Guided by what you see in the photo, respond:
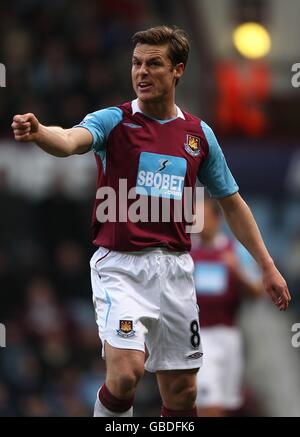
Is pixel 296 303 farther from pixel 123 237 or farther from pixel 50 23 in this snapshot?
pixel 123 237

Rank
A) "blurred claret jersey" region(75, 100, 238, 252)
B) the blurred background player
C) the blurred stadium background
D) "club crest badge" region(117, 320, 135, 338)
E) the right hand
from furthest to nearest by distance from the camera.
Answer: the blurred stadium background, the blurred background player, "blurred claret jersey" region(75, 100, 238, 252), "club crest badge" region(117, 320, 135, 338), the right hand

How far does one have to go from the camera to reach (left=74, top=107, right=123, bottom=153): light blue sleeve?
21.4 feet

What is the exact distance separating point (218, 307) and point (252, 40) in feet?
32.1

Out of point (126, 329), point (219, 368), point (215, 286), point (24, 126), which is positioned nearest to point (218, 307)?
point (215, 286)

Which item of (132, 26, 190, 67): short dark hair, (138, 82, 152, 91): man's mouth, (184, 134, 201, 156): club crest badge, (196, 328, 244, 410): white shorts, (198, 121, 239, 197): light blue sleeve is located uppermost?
(132, 26, 190, 67): short dark hair

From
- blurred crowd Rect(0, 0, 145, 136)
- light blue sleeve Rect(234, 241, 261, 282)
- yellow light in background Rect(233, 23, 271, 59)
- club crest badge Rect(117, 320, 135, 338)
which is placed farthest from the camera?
yellow light in background Rect(233, 23, 271, 59)

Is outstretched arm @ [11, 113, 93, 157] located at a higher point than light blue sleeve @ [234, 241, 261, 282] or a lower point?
higher

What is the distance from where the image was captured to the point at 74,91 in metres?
16.0

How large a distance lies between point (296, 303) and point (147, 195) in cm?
881

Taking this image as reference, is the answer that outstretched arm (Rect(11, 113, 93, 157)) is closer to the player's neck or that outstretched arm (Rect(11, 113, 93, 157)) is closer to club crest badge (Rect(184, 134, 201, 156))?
Answer: the player's neck

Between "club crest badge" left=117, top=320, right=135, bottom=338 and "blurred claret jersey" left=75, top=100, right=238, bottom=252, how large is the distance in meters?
0.43

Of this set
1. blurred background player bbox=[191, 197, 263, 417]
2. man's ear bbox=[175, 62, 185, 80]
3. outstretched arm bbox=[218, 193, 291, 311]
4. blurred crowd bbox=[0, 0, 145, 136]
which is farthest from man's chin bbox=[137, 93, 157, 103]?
blurred crowd bbox=[0, 0, 145, 136]

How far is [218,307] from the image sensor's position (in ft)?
33.4

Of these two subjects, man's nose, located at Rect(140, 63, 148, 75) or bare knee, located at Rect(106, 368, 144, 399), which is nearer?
bare knee, located at Rect(106, 368, 144, 399)
